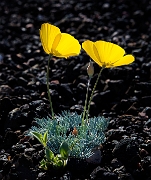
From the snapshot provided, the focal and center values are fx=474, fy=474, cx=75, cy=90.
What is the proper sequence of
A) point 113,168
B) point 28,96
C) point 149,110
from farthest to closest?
1. point 28,96
2. point 149,110
3. point 113,168

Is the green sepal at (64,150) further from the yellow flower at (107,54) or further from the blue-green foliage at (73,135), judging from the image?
the yellow flower at (107,54)

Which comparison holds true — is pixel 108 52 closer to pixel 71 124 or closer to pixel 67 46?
pixel 67 46

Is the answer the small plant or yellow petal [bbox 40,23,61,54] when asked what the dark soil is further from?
yellow petal [bbox 40,23,61,54]

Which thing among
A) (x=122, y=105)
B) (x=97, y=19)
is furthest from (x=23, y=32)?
(x=122, y=105)

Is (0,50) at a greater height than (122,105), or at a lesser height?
greater

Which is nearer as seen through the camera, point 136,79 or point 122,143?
point 122,143

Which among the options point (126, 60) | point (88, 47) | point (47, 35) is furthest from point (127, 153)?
point (47, 35)

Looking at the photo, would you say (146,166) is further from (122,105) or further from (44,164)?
(122,105)

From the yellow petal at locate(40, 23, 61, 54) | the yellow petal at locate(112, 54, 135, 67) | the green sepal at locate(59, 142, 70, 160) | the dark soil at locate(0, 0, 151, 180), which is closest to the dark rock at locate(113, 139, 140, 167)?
the dark soil at locate(0, 0, 151, 180)
